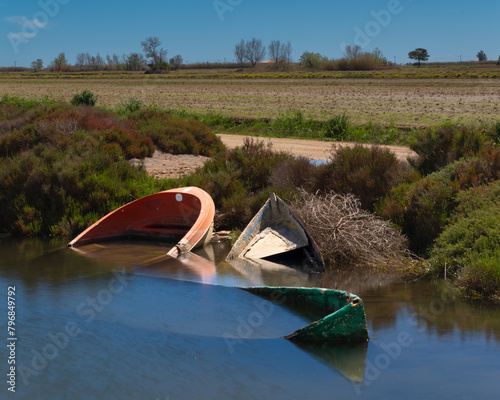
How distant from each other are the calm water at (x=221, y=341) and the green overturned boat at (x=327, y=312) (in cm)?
16

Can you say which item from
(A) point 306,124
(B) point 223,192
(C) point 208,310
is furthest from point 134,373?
(A) point 306,124

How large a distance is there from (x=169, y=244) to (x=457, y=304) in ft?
22.8

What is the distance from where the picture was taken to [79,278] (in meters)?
11.7

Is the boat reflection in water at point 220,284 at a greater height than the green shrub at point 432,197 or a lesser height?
lesser

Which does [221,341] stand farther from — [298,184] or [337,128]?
[337,128]

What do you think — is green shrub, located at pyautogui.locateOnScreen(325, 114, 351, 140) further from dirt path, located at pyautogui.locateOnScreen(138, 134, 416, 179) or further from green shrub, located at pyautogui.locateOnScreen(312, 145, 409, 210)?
green shrub, located at pyautogui.locateOnScreen(312, 145, 409, 210)

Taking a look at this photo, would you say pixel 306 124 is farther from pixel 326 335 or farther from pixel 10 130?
pixel 326 335

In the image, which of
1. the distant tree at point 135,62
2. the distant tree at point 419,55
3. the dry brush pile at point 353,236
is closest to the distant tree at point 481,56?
the distant tree at point 419,55

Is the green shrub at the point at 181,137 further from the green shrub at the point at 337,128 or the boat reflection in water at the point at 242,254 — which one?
the boat reflection in water at the point at 242,254

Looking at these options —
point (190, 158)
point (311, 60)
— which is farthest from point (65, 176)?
point (311, 60)

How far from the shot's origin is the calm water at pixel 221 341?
739cm

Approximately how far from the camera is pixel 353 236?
1173 cm

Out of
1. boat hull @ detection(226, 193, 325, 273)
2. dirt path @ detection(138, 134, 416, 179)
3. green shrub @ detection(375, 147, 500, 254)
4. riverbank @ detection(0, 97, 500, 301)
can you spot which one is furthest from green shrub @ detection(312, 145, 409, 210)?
dirt path @ detection(138, 134, 416, 179)

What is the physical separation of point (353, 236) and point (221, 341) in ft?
13.3
